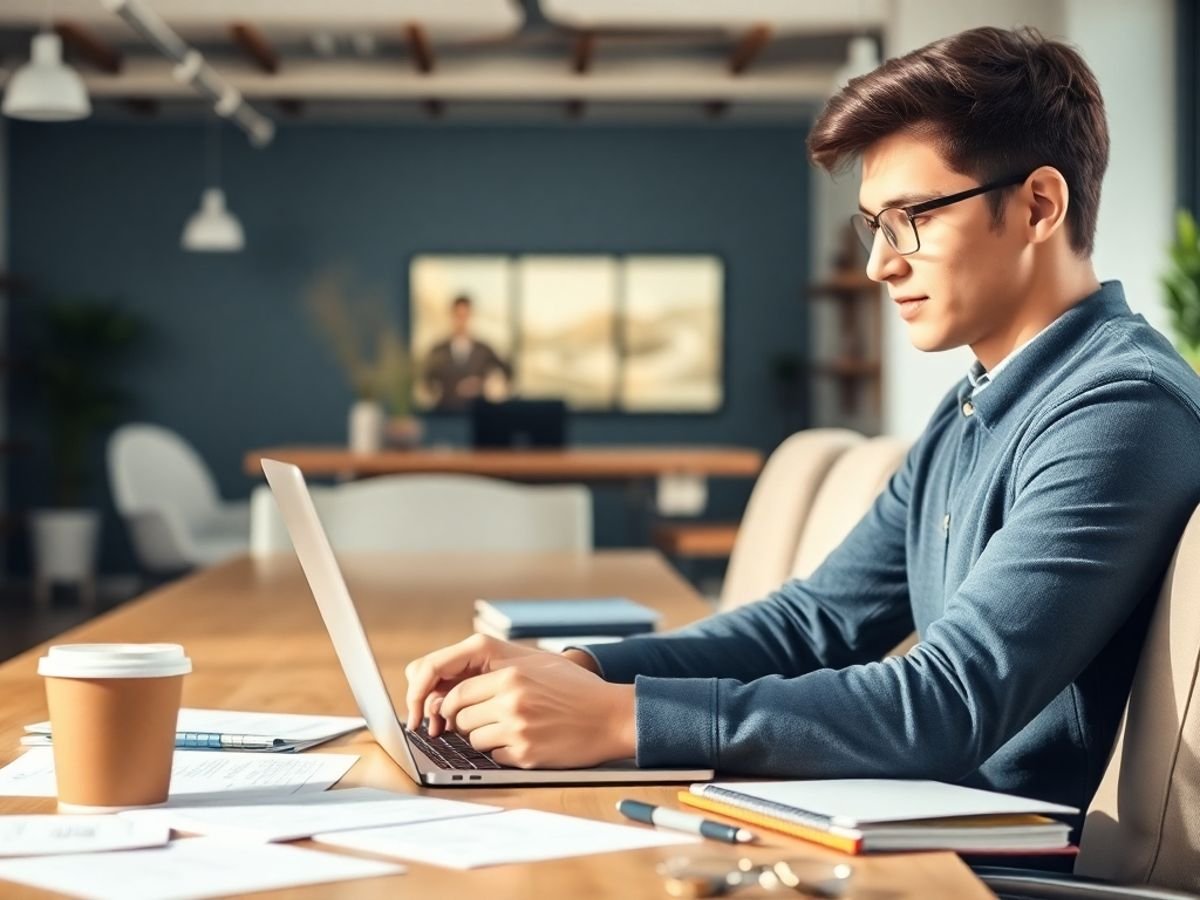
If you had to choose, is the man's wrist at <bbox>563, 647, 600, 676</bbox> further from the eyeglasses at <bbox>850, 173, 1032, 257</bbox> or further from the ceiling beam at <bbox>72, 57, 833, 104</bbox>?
the ceiling beam at <bbox>72, 57, 833, 104</bbox>

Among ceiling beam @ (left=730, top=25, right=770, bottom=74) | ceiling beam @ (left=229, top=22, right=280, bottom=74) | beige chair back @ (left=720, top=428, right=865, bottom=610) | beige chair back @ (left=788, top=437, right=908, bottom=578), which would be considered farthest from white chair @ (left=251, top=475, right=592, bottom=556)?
ceiling beam @ (left=730, top=25, right=770, bottom=74)

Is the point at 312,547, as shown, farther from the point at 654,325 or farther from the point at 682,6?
the point at 654,325

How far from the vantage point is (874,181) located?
1389 millimetres

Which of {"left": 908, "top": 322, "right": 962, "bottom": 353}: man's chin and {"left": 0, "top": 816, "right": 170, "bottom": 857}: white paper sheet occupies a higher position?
{"left": 908, "top": 322, "right": 962, "bottom": 353}: man's chin

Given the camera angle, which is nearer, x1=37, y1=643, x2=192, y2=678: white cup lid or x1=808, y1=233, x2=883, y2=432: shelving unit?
x1=37, y1=643, x2=192, y2=678: white cup lid

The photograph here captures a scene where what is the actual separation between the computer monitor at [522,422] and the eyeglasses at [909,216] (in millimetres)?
5299

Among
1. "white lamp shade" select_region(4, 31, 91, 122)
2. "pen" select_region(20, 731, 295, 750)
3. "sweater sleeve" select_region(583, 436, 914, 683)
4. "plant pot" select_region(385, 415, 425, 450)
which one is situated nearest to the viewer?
"pen" select_region(20, 731, 295, 750)

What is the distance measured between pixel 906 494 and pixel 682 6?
545 centimetres

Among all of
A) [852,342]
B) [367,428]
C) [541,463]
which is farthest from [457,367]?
[541,463]

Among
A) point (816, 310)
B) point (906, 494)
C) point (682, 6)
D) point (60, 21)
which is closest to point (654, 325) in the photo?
point (816, 310)

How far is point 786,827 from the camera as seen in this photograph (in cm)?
99

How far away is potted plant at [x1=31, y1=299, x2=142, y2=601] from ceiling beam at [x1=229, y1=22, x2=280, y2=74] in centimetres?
194

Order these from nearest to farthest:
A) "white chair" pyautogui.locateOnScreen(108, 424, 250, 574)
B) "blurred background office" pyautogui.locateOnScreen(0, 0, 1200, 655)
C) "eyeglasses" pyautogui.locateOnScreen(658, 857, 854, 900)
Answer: "eyeglasses" pyautogui.locateOnScreen(658, 857, 854, 900)
"white chair" pyautogui.locateOnScreen(108, 424, 250, 574)
"blurred background office" pyautogui.locateOnScreen(0, 0, 1200, 655)

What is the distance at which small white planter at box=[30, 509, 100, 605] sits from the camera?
8.95 m
